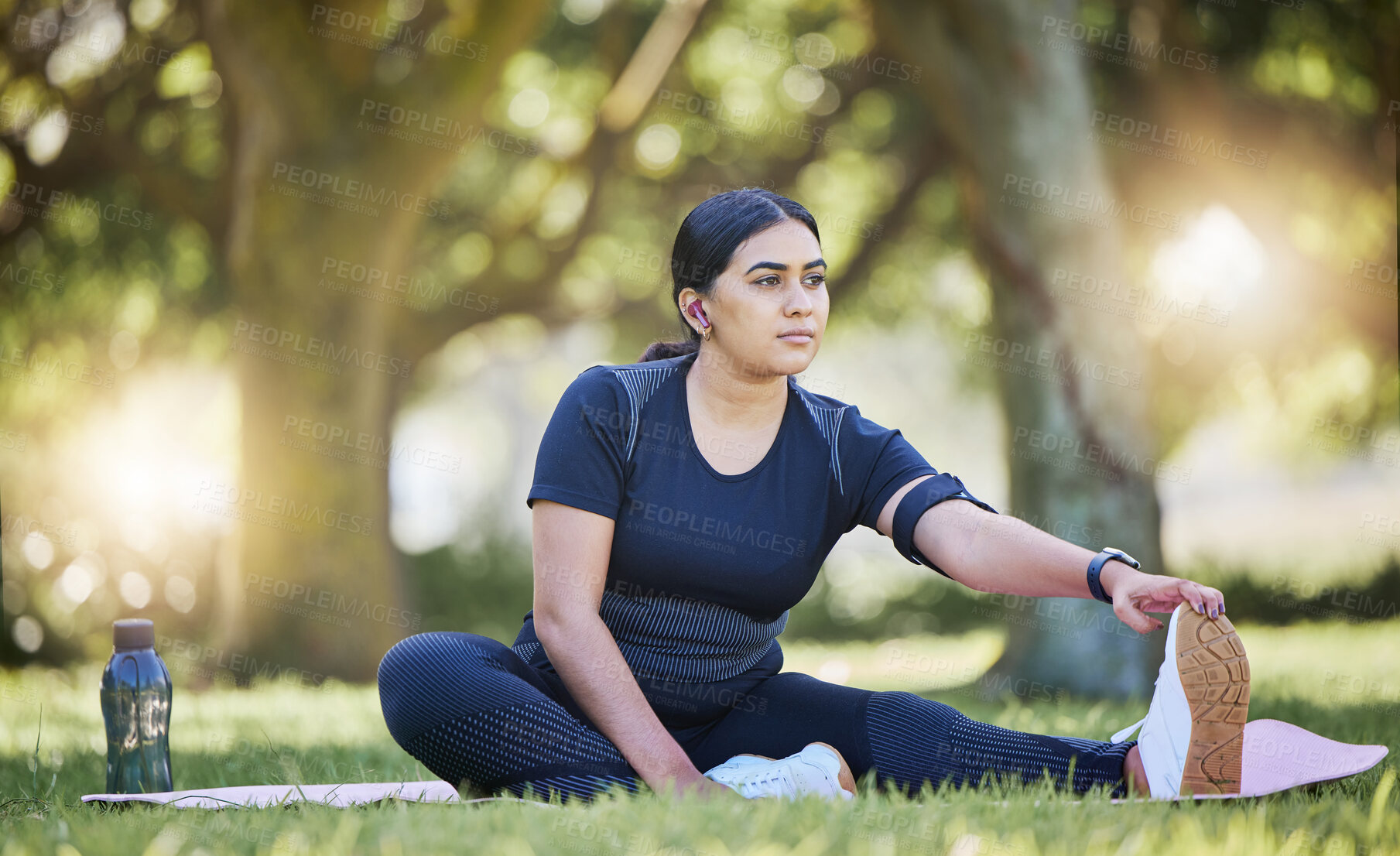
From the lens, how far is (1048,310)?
5738 mm

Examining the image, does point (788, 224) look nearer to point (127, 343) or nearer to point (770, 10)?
point (770, 10)

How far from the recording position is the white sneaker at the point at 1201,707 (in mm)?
2207

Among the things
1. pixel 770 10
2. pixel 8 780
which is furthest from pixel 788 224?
pixel 770 10

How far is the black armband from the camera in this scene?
9.09 feet

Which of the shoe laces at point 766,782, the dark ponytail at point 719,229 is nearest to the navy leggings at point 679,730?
the shoe laces at point 766,782

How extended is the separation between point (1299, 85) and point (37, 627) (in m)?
10.3

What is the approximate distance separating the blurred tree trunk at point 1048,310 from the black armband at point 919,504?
3004 millimetres

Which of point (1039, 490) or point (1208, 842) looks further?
point (1039, 490)

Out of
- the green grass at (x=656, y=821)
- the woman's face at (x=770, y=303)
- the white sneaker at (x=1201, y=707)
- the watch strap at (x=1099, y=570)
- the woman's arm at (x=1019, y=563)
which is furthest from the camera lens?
the woman's face at (x=770, y=303)

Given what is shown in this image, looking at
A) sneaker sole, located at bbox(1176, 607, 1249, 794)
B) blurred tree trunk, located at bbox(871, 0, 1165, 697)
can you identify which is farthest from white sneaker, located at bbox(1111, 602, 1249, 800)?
blurred tree trunk, located at bbox(871, 0, 1165, 697)

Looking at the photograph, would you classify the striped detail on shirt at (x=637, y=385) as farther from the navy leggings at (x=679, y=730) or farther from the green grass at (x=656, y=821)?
the green grass at (x=656, y=821)

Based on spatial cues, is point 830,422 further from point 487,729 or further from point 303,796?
point 303,796

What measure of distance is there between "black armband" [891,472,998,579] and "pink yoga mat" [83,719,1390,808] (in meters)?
0.77

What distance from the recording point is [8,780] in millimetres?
3148
